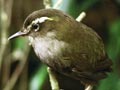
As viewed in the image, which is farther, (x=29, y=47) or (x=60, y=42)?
(x=29, y=47)

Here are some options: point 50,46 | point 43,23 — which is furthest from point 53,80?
point 43,23

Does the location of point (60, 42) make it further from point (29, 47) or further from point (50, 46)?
point (29, 47)

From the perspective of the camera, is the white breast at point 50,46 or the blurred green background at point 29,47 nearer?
the white breast at point 50,46

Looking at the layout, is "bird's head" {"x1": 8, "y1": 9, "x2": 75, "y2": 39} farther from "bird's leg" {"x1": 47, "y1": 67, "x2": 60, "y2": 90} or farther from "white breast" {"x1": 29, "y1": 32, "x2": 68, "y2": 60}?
"bird's leg" {"x1": 47, "y1": 67, "x2": 60, "y2": 90}

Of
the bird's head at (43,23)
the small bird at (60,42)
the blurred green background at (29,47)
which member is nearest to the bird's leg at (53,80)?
the small bird at (60,42)

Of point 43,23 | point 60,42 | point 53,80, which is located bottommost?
point 53,80

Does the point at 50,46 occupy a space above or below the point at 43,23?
below

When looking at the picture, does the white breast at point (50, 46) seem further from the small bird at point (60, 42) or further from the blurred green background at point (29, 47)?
the blurred green background at point (29, 47)
